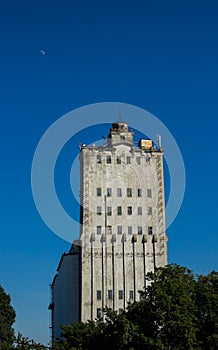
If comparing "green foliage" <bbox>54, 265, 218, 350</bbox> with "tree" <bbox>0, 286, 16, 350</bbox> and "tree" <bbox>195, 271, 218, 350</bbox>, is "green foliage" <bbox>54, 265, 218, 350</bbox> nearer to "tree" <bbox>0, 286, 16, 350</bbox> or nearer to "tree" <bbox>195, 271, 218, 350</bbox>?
"tree" <bbox>195, 271, 218, 350</bbox>

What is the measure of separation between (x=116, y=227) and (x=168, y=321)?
4364 centimetres

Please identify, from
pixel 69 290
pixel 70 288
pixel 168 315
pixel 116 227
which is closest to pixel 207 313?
pixel 168 315

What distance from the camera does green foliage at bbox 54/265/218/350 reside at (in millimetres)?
54500

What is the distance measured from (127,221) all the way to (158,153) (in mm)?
14310

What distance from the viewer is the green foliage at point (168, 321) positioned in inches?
2146

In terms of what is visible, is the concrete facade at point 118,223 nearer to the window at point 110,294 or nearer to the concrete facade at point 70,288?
the window at point 110,294

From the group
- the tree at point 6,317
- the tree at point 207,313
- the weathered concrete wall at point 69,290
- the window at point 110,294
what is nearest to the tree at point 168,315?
the tree at point 207,313

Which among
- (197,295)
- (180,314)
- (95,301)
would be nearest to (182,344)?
(180,314)

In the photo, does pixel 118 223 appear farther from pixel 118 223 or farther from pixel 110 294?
pixel 110 294

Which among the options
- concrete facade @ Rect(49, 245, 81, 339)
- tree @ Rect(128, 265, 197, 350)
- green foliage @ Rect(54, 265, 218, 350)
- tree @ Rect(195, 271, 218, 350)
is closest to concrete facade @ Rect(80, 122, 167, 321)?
concrete facade @ Rect(49, 245, 81, 339)

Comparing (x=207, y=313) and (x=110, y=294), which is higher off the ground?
(x=110, y=294)

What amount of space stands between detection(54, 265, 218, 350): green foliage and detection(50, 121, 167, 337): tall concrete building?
108ft

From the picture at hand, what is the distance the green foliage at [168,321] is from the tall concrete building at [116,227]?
108ft

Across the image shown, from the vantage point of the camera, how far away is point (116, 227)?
3873 inches
